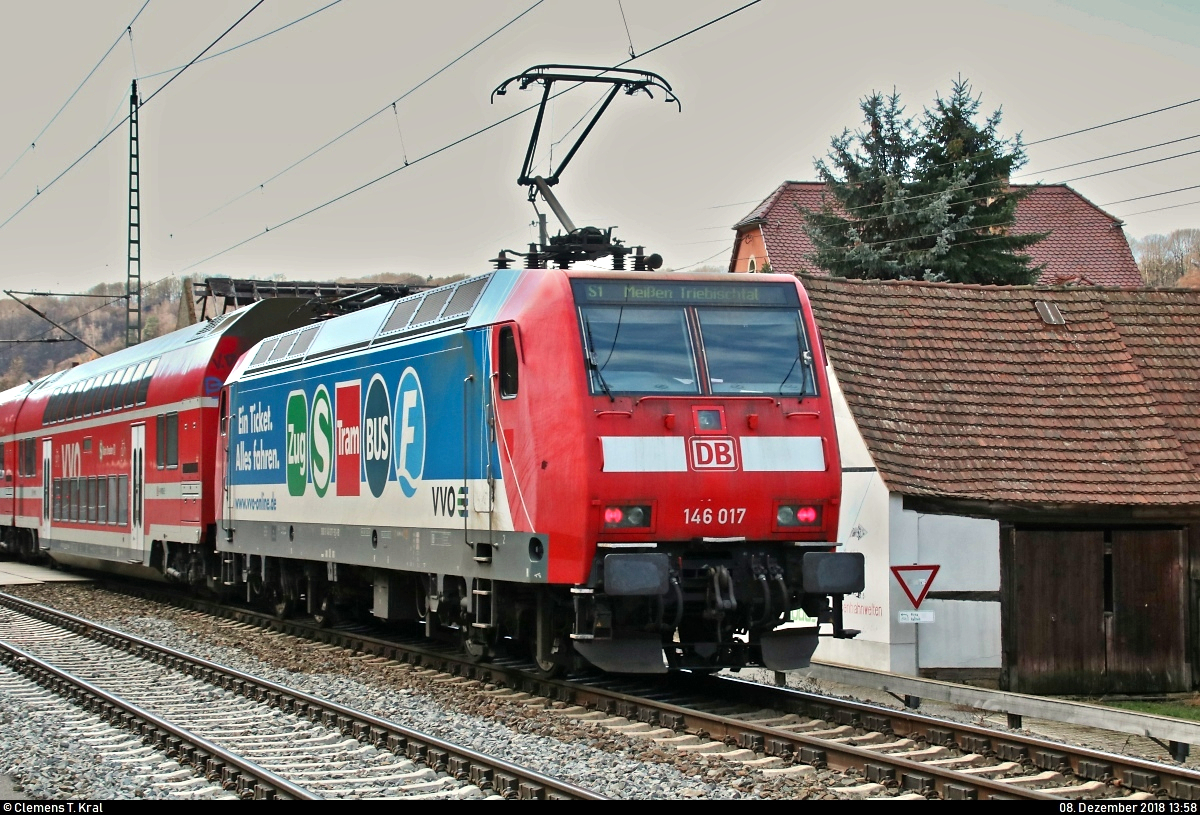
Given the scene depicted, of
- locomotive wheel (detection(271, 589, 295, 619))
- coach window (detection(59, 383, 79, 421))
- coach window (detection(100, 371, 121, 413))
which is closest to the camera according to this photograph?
locomotive wheel (detection(271, 589, 295, 619))

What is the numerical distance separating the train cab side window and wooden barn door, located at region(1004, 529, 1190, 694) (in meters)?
8.22

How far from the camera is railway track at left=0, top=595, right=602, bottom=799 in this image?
28.0 feet

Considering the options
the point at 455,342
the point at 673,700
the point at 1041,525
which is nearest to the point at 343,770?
the point at 673,700

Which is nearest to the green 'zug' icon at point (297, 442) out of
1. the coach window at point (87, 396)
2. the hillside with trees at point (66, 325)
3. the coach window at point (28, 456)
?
the coach window at point (87, 396)

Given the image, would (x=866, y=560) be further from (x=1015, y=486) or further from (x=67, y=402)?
(x=67, y=402)

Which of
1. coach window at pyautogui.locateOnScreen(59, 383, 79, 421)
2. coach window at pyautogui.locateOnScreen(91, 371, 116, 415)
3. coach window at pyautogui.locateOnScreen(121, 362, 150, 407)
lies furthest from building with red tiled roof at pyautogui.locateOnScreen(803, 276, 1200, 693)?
coach window at pyautogui.locateOnScreen(59, 383, 79, 421)

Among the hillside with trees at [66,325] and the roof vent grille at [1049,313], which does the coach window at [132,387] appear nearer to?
the roof vent grille at [1049,313]

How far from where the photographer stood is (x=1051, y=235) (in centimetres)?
5409

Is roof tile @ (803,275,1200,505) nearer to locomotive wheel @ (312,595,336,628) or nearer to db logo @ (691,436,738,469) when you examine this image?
db logo @ (691,436,738,469)

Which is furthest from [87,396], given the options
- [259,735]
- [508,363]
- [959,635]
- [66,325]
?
[66,325]

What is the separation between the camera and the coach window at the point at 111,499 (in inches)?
940

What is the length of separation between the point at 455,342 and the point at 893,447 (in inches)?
261

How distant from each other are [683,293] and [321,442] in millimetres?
5541

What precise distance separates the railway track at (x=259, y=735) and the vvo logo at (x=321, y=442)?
2327 millimetres
